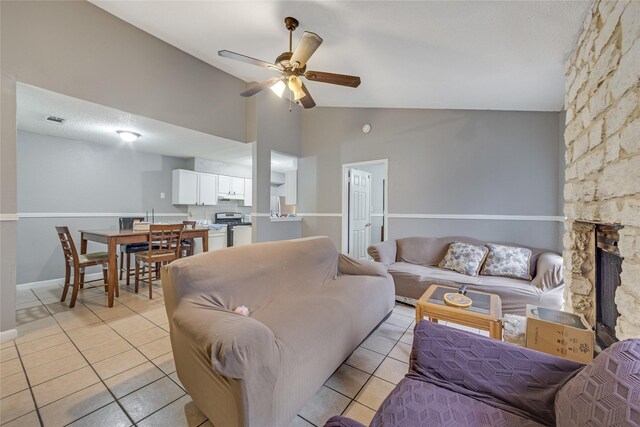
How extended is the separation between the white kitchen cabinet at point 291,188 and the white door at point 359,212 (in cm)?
117

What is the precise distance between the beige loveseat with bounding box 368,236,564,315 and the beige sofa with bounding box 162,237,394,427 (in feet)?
2.26

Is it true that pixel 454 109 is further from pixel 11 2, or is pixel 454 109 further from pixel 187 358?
pixel 11 2

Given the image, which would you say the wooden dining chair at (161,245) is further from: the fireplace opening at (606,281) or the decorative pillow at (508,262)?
the fireplace opening at (606,281)

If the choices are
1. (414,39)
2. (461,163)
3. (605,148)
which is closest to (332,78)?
(414,39)

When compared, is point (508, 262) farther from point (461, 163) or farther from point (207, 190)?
point (207, 190)

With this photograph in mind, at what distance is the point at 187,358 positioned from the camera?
4.51 ft

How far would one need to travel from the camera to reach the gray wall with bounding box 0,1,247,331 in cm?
222

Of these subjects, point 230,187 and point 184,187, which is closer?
point 184,187

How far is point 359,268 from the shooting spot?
268 cm

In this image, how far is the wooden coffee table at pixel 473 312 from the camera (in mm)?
1709

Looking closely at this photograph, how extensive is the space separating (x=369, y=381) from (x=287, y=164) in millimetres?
4933

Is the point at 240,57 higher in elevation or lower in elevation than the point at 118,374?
higher

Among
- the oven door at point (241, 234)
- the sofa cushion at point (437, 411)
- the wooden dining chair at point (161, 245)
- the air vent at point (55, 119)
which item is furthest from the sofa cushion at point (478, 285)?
the air vent at point (55, 119)

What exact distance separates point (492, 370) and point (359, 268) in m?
1.65
